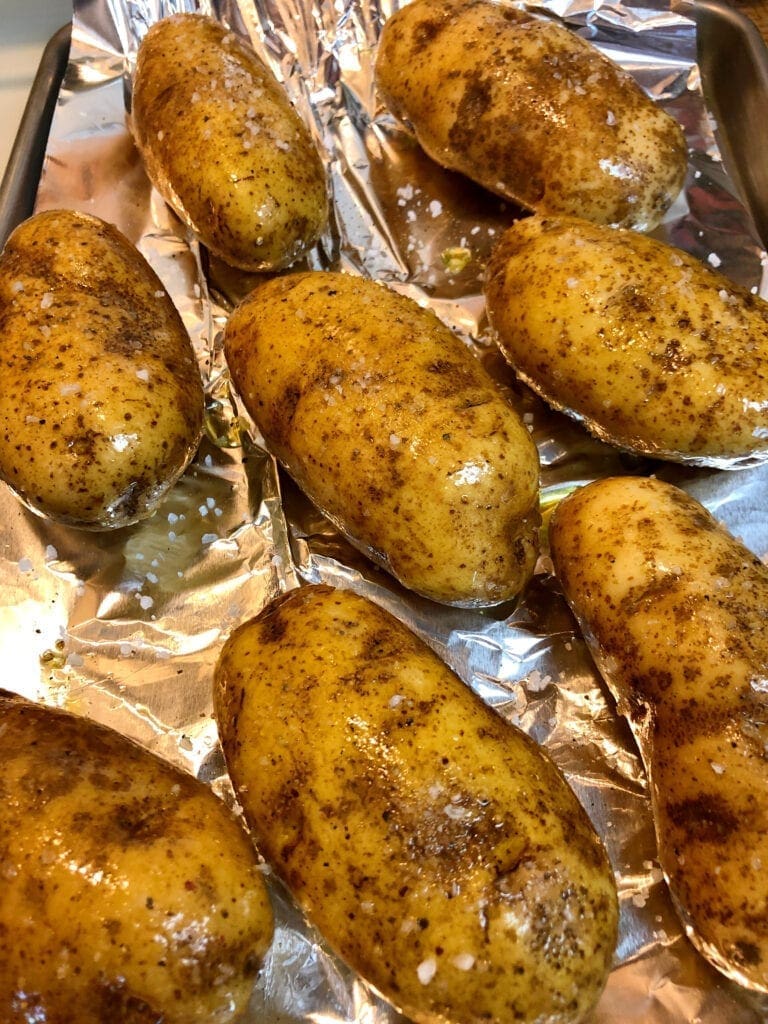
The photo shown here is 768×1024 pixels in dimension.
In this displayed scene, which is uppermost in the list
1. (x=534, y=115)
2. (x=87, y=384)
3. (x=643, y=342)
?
(x=534, y=115)

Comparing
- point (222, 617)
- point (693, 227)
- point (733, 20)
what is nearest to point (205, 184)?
point (222, 617)

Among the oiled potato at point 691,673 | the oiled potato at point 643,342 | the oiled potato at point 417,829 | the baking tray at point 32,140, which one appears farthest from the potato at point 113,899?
the baking tray at point 32,140

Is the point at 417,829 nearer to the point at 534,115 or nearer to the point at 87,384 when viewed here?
the point at 87,384

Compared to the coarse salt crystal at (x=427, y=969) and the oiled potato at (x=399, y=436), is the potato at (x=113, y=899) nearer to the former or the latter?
the coarse salt crystal at (x=427, y=969)

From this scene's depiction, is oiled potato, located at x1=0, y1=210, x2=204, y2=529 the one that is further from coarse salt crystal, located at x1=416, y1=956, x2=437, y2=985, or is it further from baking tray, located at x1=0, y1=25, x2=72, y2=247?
coarse salt crystal, located at x1=416, y1=956, x2=437, y2=985

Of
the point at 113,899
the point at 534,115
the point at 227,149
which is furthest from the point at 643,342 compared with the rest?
the point at 113,899

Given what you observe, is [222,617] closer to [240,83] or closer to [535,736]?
[535,736]
